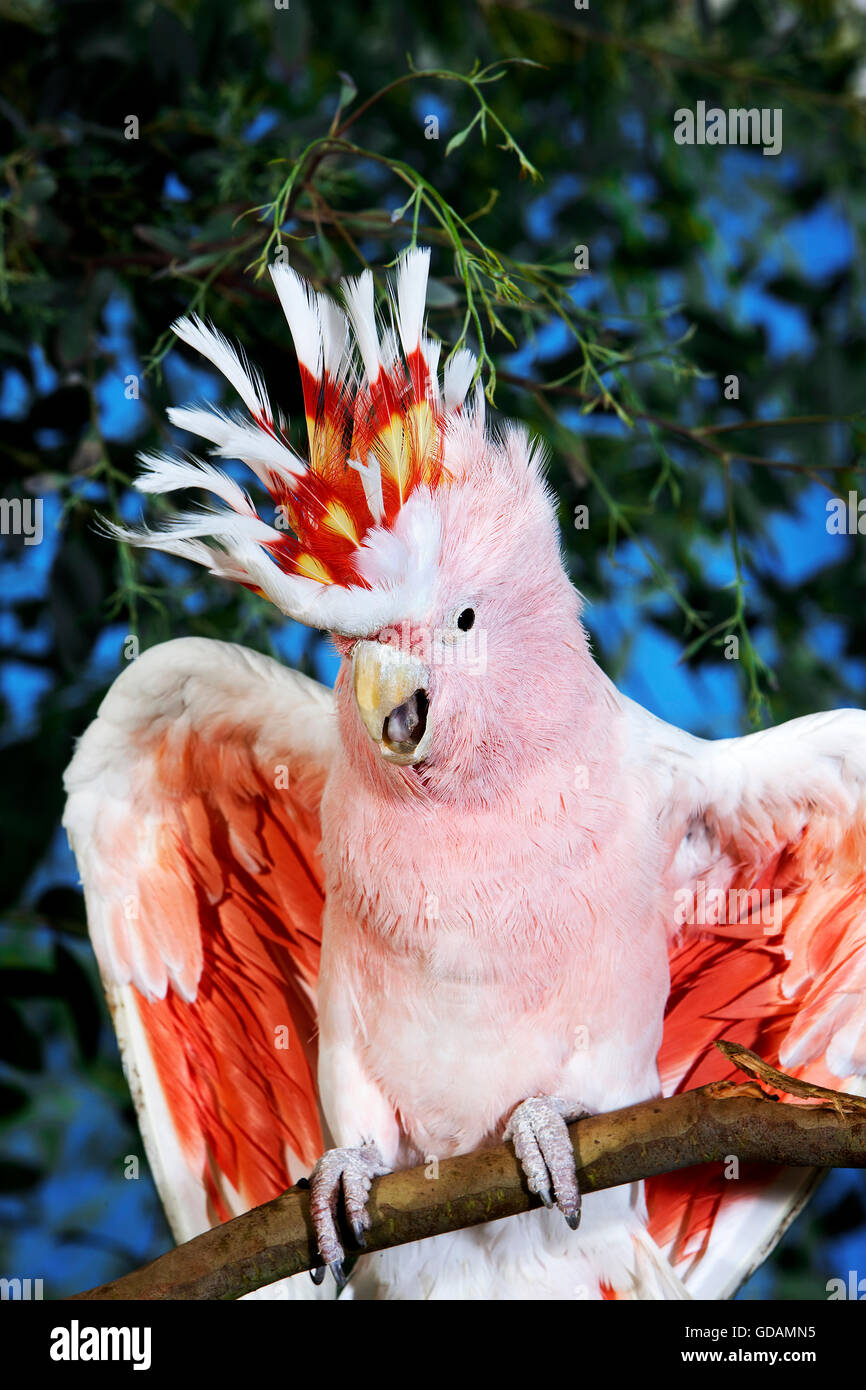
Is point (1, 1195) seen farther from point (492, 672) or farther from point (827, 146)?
point (827, 146)

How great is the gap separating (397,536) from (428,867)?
217 mm

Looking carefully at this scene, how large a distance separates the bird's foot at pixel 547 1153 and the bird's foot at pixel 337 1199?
0.34ft

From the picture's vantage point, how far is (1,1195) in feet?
3.87

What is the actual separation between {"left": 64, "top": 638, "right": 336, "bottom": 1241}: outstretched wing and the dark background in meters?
0.11

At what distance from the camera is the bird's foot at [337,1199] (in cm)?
75

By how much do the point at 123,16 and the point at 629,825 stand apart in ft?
2.72

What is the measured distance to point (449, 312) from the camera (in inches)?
35.4

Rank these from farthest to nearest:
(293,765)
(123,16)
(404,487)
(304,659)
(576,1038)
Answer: (304,659)
(123,16)
(293,765)
(576,1038)
(404,487)

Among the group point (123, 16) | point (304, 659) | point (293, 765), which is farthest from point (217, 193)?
point (293, 765)

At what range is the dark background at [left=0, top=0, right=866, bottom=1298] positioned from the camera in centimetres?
99
